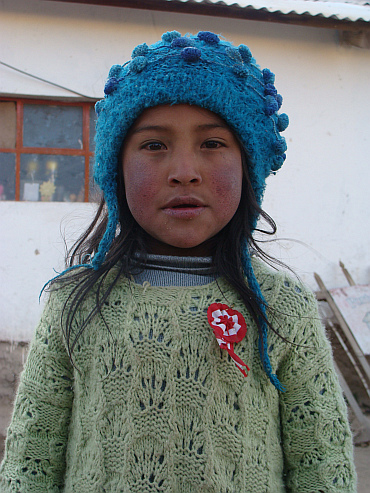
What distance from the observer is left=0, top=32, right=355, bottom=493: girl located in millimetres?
1085

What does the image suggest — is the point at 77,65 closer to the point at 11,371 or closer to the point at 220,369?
the point at 11,371

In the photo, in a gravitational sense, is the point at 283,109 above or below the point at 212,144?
above

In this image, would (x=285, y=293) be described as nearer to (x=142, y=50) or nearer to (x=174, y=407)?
(x=174, y=407)

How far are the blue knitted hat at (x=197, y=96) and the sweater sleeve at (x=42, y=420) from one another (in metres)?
0.27

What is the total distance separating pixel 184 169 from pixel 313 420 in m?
0.70

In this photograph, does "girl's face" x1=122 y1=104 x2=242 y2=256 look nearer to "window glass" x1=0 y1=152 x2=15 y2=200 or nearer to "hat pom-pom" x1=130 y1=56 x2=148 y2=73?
"hat pom-pom" x1=130 y1=56 x2=148 y2=73

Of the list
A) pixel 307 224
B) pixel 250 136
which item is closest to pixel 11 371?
pixel 307 224

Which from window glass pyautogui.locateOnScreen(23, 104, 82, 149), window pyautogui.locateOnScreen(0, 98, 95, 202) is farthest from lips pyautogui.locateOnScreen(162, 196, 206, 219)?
window glass pyautogui.locateOnScreen(23, 104, 82, 149)

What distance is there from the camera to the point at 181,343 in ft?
3.69

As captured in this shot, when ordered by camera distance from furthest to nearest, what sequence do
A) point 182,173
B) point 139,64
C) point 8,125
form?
point 8,125 < point 139,64 < point 182,173

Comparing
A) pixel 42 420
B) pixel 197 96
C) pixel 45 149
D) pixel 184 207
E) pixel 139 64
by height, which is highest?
pixel 45 149

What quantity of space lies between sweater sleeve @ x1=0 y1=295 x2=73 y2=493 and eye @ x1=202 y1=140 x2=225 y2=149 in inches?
24.0

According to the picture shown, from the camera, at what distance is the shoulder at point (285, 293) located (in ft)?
4.00

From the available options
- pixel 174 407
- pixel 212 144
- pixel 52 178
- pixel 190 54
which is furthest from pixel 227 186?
pixel 52 178
